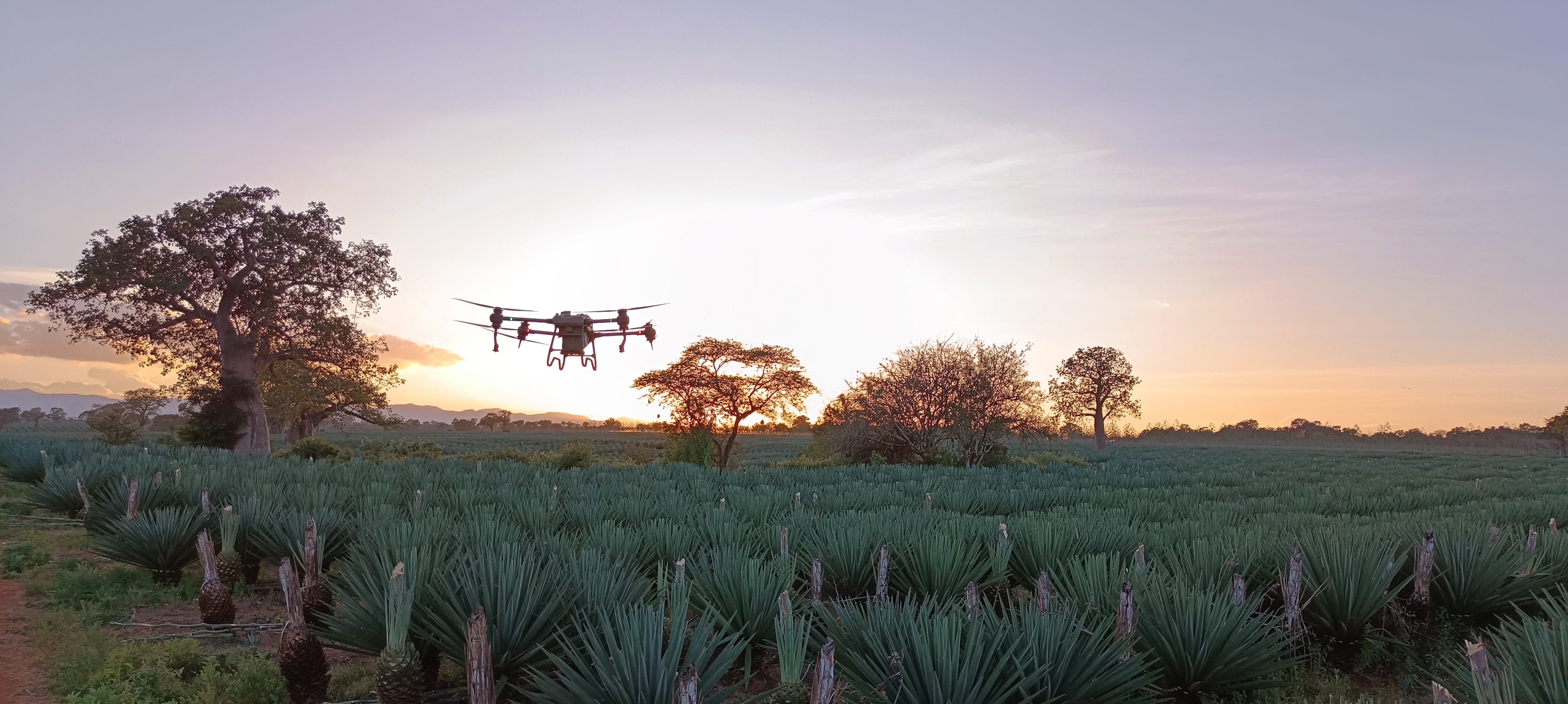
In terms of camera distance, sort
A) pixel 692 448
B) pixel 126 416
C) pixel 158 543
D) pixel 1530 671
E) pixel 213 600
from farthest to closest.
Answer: pixel 126 416, pixel 692 448, pixel 158 543, pixel 213 600, pixel 1530 671

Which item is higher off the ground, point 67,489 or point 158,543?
point 67,489

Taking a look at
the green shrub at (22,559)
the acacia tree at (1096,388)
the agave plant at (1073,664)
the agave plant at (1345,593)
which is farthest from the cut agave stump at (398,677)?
the acacia tree at (1096,388)

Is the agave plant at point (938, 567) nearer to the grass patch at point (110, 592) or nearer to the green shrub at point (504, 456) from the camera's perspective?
the grass patch at point (110, 592)

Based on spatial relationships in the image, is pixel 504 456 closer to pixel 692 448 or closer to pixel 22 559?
pixel 692 448

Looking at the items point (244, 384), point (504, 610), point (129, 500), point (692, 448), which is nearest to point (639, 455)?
point (692, 448)

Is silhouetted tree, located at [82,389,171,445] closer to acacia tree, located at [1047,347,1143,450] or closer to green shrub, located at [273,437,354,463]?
green shrub, located at [273,437,354,463]

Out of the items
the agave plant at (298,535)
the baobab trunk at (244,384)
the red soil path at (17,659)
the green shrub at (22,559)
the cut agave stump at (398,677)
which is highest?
the baobab trunk at (244,384)

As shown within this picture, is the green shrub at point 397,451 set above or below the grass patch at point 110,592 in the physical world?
above
